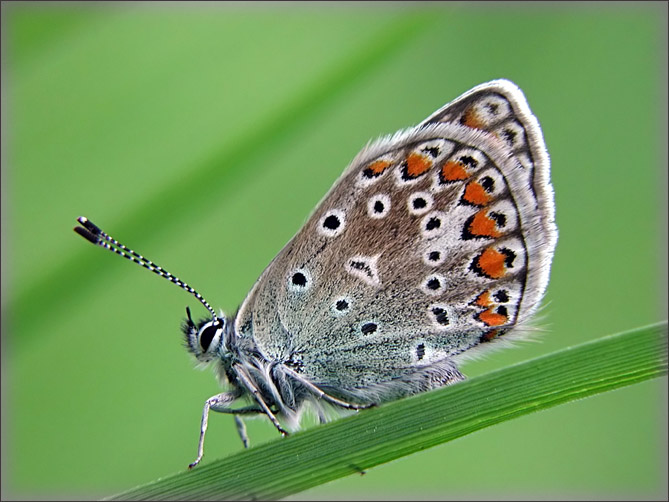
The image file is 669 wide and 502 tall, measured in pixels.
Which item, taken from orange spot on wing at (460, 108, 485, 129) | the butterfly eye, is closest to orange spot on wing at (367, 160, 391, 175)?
orange spot on wing at (460, 108, 485, 129)

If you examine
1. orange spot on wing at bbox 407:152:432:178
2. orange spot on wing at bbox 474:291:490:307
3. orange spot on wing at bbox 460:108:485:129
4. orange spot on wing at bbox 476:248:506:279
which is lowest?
orange spot on wing at bbox 474:291:490:307

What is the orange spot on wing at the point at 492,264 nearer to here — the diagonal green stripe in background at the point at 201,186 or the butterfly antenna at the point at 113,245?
the diagonal green stripe in background at the point at 201,186

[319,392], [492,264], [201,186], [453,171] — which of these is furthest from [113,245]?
[492,264]

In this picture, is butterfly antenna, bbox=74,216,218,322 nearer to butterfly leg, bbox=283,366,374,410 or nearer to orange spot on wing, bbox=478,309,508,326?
butterfly leg, bbox=283,366,374,410

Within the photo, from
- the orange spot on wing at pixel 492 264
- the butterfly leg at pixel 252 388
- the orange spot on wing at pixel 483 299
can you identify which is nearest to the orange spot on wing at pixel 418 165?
the orange spot on wing at pixel 492 264

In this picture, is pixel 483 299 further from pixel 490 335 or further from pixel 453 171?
pixel 453 171
